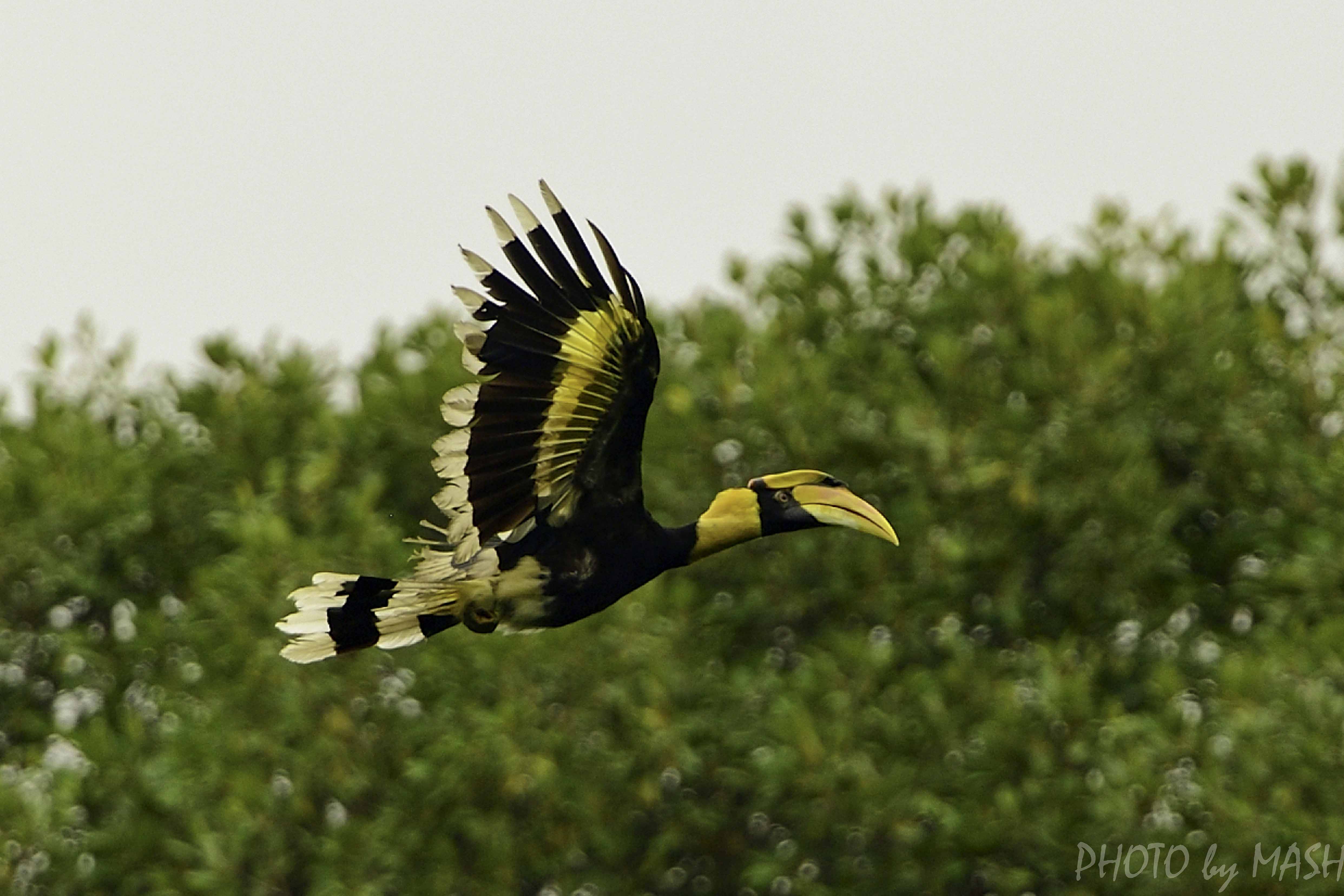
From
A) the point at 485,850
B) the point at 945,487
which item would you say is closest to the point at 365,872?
the point at 485,850

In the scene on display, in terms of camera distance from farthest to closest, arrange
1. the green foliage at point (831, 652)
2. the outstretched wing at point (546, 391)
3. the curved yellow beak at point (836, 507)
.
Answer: the green foliage at point (831, 652) < the curved yellow beak at point (836, 507) < the outstretched wing at point (546, 391)

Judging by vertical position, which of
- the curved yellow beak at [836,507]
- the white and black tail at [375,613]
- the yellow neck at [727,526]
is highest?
the curved yellow beak at [836,507]

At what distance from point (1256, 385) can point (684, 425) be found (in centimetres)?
362

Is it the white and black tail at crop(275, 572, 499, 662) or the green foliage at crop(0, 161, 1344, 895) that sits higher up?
the green foliage at crop(0, 161, 1344, 895)

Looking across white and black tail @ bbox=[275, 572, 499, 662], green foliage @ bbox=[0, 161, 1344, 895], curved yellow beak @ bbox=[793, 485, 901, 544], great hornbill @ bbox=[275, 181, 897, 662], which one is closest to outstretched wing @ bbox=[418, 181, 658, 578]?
great hornbill @ bbox=[275, 181, 897, 662]

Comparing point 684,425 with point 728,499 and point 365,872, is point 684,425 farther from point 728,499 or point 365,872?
point 728,499

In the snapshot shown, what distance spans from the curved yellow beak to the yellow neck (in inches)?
6.2

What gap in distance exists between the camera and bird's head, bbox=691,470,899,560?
6.95m

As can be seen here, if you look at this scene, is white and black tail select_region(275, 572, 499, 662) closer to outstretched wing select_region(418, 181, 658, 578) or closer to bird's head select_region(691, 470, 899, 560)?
outstretched wing select_region(418, 181, 658, 578)

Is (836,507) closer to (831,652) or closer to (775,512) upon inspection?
(775,512)

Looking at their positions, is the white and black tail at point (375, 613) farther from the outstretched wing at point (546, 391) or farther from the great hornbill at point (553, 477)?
the outstretched wing at point (546, 391)

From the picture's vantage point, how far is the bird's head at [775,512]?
6.95 m

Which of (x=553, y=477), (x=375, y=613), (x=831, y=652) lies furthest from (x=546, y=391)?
(x=831, y=652)

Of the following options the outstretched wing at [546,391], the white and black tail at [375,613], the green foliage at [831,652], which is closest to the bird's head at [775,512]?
the outstretched wing at [546,391]
